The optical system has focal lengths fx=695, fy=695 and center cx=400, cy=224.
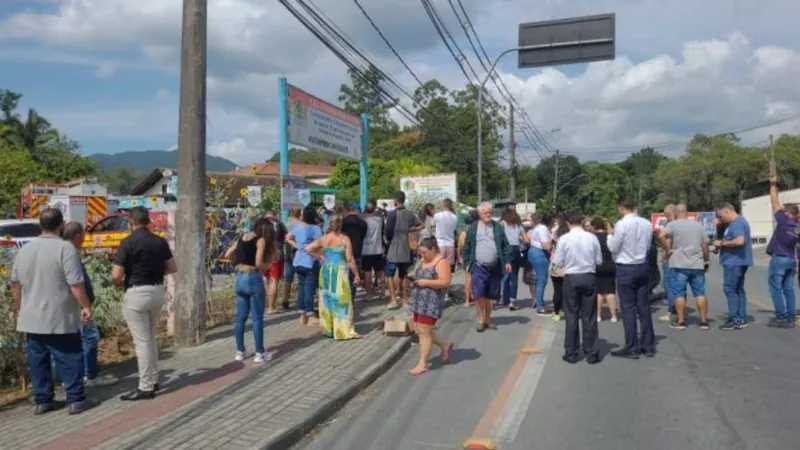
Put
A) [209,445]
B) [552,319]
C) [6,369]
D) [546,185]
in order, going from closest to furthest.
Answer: [209,445] < [6,369] < [552,319] < [546,185]

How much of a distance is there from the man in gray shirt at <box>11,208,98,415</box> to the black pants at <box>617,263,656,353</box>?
5678 millimetres

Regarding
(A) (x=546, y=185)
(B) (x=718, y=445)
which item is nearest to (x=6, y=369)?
(B) (x=718, y=445)

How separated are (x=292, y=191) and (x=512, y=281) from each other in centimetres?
511

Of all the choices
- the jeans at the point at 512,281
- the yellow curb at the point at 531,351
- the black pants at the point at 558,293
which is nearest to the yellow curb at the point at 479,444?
the yellow curb at the point at 531,351

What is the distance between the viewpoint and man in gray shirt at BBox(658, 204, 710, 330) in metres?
9.41

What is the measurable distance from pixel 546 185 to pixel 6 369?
8926 centimetres

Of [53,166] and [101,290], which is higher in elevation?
[53,166]

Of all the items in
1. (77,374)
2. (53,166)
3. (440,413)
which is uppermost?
(53,166)

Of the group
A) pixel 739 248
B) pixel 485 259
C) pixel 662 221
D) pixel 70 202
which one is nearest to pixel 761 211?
pixel 662 221

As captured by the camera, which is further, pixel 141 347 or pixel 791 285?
Result: pixel 791 285

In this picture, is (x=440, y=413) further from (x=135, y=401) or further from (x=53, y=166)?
(x=53, y=166)

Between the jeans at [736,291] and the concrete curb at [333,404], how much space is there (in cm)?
469

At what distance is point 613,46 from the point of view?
17.3 meters

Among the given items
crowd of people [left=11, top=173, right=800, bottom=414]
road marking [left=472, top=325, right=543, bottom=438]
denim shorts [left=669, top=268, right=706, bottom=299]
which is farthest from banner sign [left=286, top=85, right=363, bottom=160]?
denim shorts [left=669, top=268, right=706, bottom=299]
